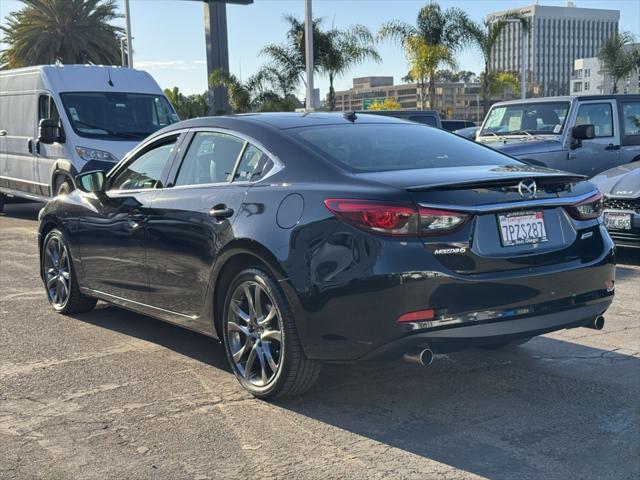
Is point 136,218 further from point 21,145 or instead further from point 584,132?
point 21,145

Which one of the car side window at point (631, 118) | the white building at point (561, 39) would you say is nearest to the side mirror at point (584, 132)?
the car side window at point (631, 118)

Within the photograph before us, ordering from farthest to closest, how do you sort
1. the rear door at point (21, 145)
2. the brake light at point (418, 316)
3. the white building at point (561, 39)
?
the white building at point (561, 39), the rear door at point (21, 145), the brake light at point (418, 316)

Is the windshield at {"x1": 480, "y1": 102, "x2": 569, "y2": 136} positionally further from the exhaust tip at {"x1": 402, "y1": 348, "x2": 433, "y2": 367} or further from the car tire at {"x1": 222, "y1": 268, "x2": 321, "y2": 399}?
the exhaust tip at {"x1": 402, "y1": 348, "x2": 433, "y2": 367}

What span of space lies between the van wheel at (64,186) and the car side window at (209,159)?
7321mm

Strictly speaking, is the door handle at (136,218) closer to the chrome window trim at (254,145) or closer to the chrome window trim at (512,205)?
the chrome window trim at (254,145)

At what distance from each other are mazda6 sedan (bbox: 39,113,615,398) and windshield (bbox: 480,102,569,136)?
22.8 feet

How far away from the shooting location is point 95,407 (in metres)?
4.35

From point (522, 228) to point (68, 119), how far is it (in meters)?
9.80

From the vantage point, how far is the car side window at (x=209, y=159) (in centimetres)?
484

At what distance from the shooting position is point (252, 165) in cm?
Result: 466

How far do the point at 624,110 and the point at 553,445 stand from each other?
30.4 feet

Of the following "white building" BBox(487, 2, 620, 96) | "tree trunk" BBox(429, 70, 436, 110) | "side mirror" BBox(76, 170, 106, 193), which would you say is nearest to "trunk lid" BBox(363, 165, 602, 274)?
"side mirror" BBox(76, 170, 106, 193)

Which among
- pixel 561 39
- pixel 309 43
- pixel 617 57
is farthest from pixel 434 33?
pixel 561 39

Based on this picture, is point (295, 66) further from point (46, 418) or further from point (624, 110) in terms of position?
point (46, 418)
